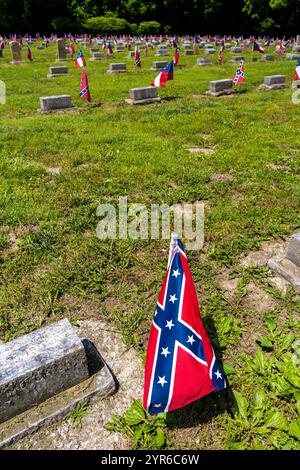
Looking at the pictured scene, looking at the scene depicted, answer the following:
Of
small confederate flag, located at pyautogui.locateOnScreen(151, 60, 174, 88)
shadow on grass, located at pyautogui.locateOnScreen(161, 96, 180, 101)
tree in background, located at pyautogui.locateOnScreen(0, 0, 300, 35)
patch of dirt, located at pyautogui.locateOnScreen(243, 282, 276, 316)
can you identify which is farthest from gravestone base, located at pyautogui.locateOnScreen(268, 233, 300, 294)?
tree in background, located at pyautogui.locateOnScreen(0, 0, 300, 35)

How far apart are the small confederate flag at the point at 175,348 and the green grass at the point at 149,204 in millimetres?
427

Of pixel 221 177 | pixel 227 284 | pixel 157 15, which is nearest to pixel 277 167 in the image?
pixel 221 177

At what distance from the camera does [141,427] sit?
9.04ft

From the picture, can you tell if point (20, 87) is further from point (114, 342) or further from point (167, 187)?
point (114, 342)

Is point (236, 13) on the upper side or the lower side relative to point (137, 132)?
upper

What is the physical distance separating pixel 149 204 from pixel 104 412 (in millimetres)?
3592

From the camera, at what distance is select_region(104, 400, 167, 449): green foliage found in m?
2.67

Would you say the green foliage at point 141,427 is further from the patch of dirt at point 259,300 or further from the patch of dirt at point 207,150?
the patch of dirt at point 207,150

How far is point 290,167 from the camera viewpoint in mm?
7262

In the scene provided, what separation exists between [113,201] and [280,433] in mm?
4181

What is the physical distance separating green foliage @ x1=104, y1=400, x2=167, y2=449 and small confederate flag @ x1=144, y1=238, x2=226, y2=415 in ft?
1.01

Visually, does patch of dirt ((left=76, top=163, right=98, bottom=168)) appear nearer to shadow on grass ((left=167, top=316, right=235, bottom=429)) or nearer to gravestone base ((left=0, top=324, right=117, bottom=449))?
gravestone base ((left=0, top=324, right=117, bottom=449))

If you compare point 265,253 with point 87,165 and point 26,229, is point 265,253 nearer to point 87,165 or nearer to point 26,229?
point 26,229
